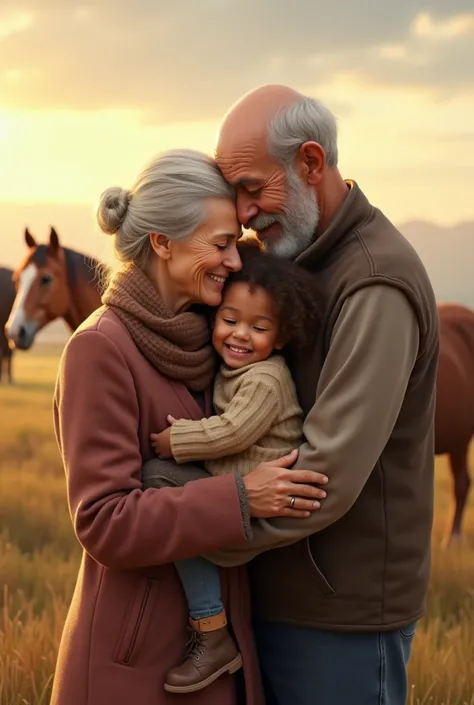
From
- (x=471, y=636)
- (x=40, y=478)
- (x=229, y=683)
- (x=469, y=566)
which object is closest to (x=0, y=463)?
(x=40, y=478)

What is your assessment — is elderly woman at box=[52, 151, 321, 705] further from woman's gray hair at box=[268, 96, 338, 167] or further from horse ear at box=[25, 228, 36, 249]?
horse ear at box=[25, 228, 36, 249]

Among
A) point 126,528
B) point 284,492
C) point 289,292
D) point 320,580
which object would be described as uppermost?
point 289,292

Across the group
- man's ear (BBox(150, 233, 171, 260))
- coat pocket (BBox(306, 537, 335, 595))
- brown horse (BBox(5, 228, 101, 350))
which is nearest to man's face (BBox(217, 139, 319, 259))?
man's ear (BBox(150, 233, 171, 260))

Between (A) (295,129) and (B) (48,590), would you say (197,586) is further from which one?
(B) (48,590)

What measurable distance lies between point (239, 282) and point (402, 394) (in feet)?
1.71

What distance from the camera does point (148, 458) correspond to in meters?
2.62

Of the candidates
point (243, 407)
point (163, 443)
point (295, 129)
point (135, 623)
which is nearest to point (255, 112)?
point (295, 129)

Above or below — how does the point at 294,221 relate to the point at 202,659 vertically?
above

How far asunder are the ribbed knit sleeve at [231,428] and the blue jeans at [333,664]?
605 mm

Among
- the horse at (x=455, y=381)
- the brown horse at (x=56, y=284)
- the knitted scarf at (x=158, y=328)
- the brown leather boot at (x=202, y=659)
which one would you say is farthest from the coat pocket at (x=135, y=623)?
the horse at (x=455, y=381)

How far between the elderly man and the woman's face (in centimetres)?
11

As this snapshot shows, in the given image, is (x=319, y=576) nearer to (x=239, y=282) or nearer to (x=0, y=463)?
(x=239, y=282)

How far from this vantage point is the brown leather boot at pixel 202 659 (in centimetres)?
260

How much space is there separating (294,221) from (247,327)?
362 millimetres
